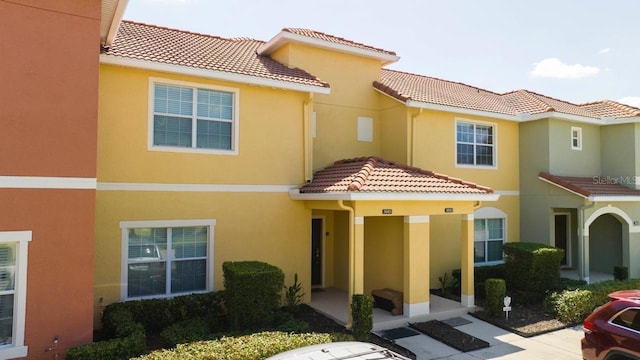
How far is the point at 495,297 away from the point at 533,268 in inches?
107

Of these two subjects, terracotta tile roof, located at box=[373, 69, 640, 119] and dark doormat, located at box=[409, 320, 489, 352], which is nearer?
dark doormat, located at box=[409, 320, 489, 352]

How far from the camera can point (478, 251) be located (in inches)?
657

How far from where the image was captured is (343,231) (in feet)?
49.4

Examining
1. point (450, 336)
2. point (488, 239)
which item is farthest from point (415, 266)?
point (488, 239)

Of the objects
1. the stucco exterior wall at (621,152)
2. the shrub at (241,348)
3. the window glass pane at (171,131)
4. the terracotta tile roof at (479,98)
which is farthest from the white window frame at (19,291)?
the stucco exterior wall at (621,152)

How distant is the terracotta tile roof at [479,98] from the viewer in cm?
1605

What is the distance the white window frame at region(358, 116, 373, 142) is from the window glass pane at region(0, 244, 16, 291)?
11049 mm

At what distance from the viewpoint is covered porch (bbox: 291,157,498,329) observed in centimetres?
1083

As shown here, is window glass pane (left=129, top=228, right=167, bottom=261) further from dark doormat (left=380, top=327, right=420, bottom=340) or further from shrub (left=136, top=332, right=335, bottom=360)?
dark doormat (left=380, top=327, right=420, bottom=340)

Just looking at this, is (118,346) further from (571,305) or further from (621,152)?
(621,152)

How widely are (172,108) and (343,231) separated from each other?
7.08 m

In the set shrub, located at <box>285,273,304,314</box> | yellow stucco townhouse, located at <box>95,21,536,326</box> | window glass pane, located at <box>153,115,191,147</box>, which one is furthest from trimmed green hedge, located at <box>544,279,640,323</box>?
window glass pane, located at <box>153,115,191,147</box>

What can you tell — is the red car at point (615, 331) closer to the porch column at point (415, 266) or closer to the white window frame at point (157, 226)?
the porch column at point (415, 266)

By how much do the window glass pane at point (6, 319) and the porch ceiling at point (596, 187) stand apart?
17.3 meters
